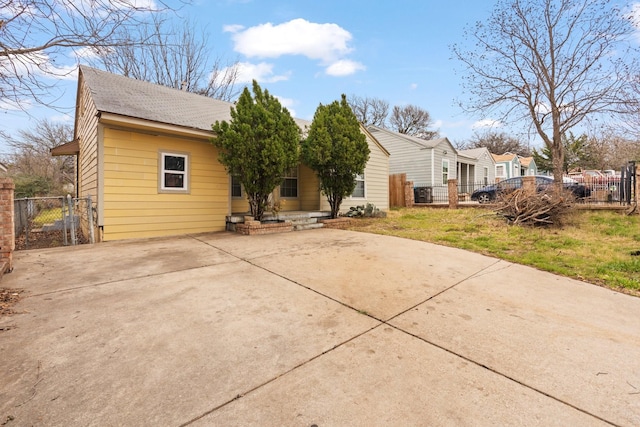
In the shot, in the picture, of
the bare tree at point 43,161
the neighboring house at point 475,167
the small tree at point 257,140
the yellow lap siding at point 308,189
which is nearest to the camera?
the small tree at point 257,140

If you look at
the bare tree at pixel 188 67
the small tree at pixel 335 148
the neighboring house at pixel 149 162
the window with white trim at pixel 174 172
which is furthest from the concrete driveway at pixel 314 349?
the bare tree at pixel 188 67

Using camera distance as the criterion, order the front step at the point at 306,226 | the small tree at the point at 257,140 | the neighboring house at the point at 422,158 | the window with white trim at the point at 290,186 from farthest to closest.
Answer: the neighboring house at the point at 422,158, the window with white trim at the point at 290,186, the front step at the point at 306,226, the small tree at the point at 257,140

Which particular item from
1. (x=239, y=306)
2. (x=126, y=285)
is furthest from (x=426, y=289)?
(x=126, y=285)

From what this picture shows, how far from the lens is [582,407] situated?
164 cm

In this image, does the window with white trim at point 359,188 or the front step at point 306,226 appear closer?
the front step at point 306,226

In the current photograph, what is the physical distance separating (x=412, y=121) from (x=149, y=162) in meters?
38.5

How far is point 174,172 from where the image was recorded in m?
7.67

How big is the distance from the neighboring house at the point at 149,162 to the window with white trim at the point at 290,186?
5.78 feet

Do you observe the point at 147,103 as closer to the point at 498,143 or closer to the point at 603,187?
the point at 603,187

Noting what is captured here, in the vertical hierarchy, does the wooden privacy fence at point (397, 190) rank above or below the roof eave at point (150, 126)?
below

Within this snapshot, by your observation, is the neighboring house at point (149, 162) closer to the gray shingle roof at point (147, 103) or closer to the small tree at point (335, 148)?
the gray shingle roof at point (147, 103)

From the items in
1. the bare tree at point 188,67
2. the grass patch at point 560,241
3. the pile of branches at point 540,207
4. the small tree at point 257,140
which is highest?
the bare tree at point 188,67

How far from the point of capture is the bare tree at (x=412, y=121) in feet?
130

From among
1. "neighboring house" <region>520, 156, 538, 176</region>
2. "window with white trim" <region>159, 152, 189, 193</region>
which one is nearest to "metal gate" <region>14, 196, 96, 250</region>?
"window with white trim" <region>159, 152, 189, 193</region>
